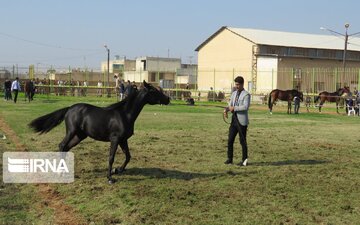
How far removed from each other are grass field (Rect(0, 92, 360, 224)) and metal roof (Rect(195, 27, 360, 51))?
1812 inches

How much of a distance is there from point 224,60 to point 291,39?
914 centimetres

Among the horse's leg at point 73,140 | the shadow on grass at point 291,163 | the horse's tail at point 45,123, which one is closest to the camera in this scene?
the horse's leg at point 73,140

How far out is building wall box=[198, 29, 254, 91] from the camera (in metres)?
57.2

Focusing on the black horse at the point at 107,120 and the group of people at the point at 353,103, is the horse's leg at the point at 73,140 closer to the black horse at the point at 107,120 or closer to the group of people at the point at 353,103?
the black horse at the point at 107,120

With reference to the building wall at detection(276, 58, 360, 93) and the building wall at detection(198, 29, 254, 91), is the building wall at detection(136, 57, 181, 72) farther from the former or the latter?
the building wall at detection(276, 58, 360, 93)

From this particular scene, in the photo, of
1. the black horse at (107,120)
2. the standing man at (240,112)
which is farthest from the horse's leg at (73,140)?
the standing man at (240,112)

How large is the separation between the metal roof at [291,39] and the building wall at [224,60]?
2.67ft

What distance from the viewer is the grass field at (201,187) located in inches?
266

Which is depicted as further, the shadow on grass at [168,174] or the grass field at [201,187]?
the shadow on grass at [168,174]

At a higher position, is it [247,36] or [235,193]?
[247,36]

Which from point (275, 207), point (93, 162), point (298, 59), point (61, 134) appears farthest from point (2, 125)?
point (298, 59)

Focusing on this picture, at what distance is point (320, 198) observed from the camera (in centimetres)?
779

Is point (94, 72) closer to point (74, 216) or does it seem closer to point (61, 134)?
point (61, 134)

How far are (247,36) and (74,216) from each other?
55071 millimetres
